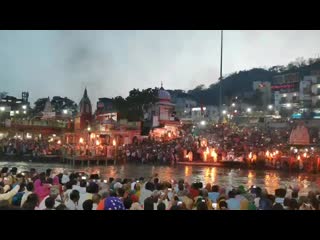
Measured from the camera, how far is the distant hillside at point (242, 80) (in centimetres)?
3528

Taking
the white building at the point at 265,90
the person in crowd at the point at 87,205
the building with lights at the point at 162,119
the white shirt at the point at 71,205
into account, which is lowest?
the white shirt at the point at 71,205

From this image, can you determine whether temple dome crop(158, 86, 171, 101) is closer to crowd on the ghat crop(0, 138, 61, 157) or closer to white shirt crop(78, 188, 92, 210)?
crowd on the ghat crop(0, 138, 61, 157)

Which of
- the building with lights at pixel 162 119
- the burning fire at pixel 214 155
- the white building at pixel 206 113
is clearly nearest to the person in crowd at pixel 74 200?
the burning fire at pixel 214 155

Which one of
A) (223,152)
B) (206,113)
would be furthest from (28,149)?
(206,113)

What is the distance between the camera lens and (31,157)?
61.5ft

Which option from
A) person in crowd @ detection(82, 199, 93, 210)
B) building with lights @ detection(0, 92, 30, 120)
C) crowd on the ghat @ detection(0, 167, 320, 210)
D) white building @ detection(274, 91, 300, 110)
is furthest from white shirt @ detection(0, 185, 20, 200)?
white building @ detection(274, 91, 300, 110)

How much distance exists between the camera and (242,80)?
135ft

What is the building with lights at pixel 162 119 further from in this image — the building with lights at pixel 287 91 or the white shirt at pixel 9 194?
the white shirt at pixel 9 194

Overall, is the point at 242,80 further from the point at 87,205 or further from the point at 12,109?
the point at 87,205

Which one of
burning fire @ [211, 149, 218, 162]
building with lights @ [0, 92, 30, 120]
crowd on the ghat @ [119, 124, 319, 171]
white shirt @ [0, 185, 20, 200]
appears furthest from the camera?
building with lights @ [0, 92, 30, 120]

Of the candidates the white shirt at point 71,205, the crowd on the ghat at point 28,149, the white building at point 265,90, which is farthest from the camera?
the white building at point 265,90

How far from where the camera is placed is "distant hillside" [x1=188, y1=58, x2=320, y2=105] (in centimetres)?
3528

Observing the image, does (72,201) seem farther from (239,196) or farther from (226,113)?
(226,113)

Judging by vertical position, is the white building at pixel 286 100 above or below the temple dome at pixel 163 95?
above
